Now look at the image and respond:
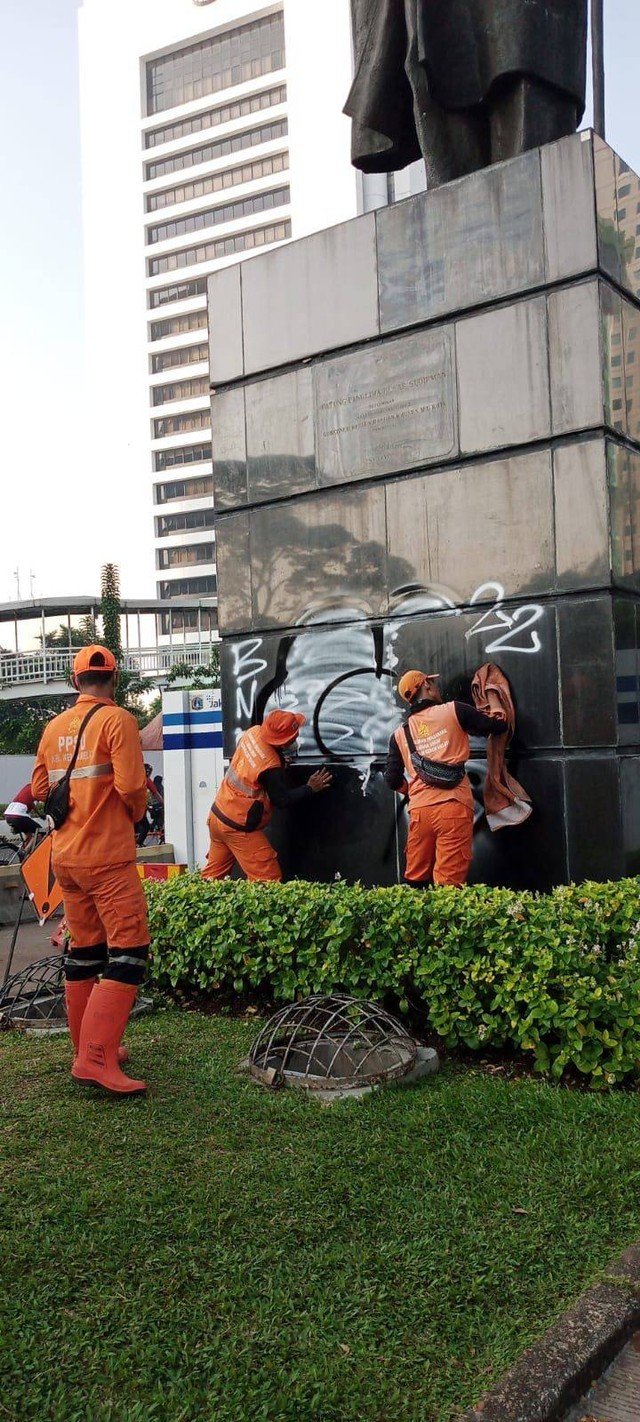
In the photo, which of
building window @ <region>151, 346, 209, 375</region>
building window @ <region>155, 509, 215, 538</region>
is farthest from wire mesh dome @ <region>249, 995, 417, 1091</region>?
building window @ <region>151, 346, 209, 375</region>

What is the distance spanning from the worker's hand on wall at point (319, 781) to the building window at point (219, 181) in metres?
83.5

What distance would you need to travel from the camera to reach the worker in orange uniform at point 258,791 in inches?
273

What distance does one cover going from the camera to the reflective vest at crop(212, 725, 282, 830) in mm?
6941

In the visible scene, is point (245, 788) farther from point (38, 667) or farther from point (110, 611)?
point (110, 611)

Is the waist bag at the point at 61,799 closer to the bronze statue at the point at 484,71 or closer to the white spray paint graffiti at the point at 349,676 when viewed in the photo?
the white spray paint graffiti at the point at 349,676

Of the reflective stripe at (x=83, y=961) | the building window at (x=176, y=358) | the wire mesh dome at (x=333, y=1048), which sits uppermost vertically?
the building window at (x=176, y=358)

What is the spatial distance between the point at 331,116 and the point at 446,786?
274 ft

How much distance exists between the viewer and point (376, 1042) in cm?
510

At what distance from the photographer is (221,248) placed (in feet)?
277

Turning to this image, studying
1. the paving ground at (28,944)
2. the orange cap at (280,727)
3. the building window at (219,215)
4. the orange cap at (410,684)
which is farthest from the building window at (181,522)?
the orange cap at (410,684)

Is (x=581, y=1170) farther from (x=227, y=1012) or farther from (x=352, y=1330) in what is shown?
(x=227, y=1012)

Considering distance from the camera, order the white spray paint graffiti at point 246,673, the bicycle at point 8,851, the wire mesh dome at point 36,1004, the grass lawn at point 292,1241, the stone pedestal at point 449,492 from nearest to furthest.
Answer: the grass lawn at point 292,1241, the stone pedestal at point 449,492, the wire mesh dome at point 36,1004, the white spray paint graffiti at point 246,673, the bicycle at point 8,851

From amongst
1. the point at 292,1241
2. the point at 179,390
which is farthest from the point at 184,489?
the point at 292,1241

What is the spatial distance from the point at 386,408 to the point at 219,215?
8549 cm
